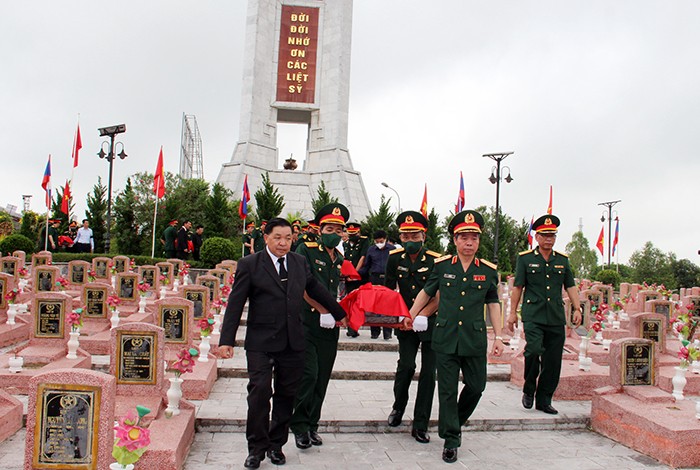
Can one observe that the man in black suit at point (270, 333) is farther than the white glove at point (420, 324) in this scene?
No

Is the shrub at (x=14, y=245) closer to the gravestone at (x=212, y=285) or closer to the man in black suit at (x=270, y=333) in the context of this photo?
the gravestone at (x=212, y=285)

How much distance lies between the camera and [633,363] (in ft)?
18.5

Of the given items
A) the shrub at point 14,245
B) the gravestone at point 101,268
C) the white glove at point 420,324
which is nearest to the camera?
the white glove at point 420,324

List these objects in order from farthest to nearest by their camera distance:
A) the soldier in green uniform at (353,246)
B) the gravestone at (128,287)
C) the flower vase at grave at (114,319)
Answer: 1. the gravestone at (128,287)
2. the soldier in green uniform at (353,246)
3. the flower vase at grave at (114,319)

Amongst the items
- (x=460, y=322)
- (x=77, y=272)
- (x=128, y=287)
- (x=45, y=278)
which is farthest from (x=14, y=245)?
(x=460, y=322)

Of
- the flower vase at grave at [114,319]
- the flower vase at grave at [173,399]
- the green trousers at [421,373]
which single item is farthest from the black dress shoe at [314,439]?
the flower vase at grave at [114,319]

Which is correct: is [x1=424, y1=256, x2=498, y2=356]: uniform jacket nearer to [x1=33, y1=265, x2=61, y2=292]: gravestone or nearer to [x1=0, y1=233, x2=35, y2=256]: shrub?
[x1=33, y1=265, x2=61, y2=292]: gravestone

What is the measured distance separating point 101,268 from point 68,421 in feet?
39.1

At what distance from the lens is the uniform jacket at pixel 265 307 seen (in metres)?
4.14

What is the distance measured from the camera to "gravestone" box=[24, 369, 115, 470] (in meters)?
3.35

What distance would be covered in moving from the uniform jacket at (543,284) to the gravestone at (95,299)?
6666 millimetres

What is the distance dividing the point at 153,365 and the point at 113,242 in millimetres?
22678

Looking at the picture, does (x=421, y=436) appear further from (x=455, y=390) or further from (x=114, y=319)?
(x=114, y=319)

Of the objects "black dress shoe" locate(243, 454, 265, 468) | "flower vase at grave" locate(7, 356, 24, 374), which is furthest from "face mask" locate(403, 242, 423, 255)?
"flower vase at grave" locate(7, 356, 24, 374)
